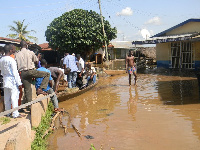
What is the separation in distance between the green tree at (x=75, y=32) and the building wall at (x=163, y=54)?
17.1ft

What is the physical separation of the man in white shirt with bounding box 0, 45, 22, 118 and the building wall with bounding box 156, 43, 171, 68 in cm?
1615

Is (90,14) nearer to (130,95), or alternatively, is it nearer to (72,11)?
(72,11)

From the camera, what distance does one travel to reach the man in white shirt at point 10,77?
5289 millimetres

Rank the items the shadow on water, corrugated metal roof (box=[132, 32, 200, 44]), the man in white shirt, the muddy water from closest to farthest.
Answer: the muddy water
the man in white shirt
the shadow on water
corrugated metal roof (box=[132, 32, 200, 44])

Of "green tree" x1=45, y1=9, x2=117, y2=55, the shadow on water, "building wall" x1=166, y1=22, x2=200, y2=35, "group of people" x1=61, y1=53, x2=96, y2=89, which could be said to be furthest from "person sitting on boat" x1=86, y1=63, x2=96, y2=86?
"building wall" x1=166, y1=22, x2=200, y2=35

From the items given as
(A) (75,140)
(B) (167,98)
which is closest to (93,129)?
(A) (75,140)

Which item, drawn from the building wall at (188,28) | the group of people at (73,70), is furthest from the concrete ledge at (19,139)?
the building wall at (188,28)

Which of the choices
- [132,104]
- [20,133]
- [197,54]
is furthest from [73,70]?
[197,54]

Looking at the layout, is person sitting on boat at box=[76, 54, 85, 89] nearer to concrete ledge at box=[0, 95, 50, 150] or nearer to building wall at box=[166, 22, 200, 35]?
concrete ledge at box=[0, 95, 50, 150]

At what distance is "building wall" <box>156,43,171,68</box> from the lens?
1959 centimetres

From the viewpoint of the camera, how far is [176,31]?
19.2 m

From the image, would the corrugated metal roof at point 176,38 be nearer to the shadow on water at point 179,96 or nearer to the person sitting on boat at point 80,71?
the shadow on water at point 179,96

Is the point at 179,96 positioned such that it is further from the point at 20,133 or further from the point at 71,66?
the point at 20,133

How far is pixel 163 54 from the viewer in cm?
1997
